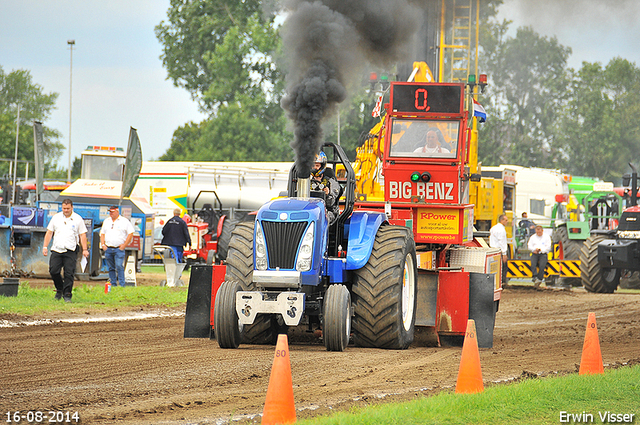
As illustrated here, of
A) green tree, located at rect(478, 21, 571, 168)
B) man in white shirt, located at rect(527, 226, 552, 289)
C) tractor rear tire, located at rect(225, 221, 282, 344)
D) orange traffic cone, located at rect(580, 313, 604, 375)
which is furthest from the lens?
green tree, located at rect(478, 21, 571, 168)

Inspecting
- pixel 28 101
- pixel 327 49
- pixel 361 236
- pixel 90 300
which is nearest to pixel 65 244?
pixel 90 300

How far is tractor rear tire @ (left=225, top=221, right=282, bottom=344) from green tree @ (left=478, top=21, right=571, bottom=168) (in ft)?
152

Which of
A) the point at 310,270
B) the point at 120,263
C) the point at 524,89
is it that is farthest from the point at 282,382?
the point at 524,89

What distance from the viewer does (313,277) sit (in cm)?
941

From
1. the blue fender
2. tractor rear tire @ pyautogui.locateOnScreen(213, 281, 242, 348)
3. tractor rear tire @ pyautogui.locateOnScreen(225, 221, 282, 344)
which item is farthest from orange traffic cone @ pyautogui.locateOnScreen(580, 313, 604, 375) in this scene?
tractor rear tire @ pyautogui.locateOnScreen(213, 281, 242, 348)

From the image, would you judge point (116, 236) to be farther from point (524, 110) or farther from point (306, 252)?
point (524, 110)

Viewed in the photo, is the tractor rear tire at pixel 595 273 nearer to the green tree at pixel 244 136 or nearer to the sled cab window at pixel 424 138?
the sled cab window at pixel 424 138

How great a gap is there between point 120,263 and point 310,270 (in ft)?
33.3

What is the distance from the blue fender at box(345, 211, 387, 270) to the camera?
32.2ft

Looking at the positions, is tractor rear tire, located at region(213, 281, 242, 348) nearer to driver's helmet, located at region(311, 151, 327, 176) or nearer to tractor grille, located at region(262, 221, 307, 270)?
tractor grille, located at region(262, 221, 307, 270)

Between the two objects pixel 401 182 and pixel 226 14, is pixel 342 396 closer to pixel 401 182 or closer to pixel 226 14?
pixel 401 182

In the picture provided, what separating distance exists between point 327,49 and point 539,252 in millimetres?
15114

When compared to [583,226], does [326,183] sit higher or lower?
higher

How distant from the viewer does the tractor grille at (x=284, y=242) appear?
31.2ft
